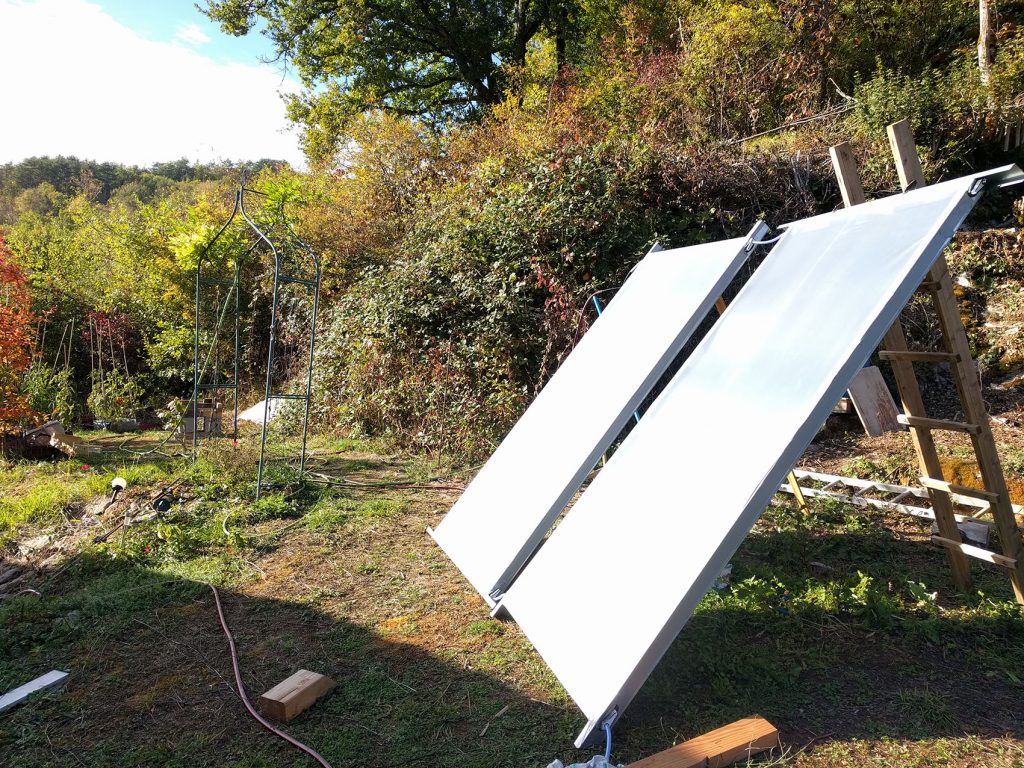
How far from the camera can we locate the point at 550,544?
2447 millimetres

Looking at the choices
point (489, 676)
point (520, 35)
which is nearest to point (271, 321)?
point (489, 676)

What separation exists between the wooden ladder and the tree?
1387 centimetres

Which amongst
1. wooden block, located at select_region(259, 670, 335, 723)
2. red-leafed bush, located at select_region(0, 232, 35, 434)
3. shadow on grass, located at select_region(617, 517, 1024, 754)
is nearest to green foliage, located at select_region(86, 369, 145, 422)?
red-leafed bush, located at select_region(0, 232, 35, 434)

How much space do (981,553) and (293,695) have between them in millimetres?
2593

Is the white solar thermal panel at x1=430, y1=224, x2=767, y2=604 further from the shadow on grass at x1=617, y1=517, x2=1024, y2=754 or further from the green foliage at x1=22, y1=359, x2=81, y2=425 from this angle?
the green foliage at x1=22, y1=359, x2=81, y2=425

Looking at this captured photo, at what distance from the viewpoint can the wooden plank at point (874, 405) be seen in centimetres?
508

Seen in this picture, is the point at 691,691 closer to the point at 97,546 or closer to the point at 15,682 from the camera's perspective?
the point at 15,682

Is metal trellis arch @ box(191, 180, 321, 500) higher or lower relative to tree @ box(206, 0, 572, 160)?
lower

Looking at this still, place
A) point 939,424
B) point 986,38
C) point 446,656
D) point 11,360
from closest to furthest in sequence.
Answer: point 939,424 → point 446,656 → point 11,360 → point 986,38

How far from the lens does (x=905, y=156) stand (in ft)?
8.63

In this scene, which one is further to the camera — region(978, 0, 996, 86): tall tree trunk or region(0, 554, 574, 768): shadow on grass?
region(978, 0, 996, 86): tall tree trunk

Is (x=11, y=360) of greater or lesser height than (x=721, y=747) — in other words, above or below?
above

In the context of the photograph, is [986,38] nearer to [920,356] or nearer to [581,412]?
[920,356]

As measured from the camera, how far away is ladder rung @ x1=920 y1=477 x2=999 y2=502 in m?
2.46
